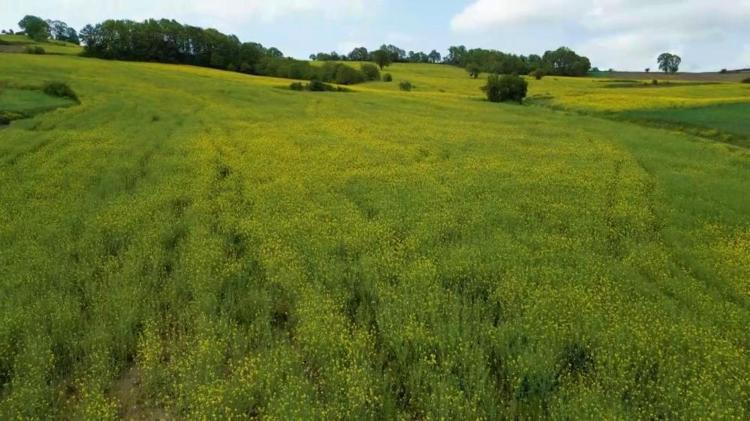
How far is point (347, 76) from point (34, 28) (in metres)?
74.2

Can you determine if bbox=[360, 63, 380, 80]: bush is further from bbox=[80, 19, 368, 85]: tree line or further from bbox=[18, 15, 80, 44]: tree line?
bbox=[18, 15, 80, 44]: tree line

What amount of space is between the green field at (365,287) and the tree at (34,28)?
96959 millimetres

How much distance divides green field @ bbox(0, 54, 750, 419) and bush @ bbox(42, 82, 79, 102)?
1549cm

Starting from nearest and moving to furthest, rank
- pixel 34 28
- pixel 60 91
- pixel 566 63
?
pixel 60 91, pixel 34 28, pixel 566 63

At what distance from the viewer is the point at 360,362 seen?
7.46 metres

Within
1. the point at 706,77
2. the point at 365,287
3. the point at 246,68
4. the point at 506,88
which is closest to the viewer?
the point at 365,287

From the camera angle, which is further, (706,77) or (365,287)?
(706,77)

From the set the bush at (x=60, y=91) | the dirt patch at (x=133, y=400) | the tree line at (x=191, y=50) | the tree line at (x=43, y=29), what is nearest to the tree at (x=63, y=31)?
the tree line at (x=43, y=29)

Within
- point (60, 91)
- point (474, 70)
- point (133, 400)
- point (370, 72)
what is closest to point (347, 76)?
point (370, 72)

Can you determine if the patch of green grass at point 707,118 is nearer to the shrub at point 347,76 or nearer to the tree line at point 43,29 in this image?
the shrub at point 347,76

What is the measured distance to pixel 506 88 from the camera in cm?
5644

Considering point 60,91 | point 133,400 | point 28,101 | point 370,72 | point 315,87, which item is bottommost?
point 133,400

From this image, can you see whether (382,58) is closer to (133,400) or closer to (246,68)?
(246,68)

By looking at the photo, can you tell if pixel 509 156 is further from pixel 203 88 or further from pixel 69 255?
pixel 203 88
